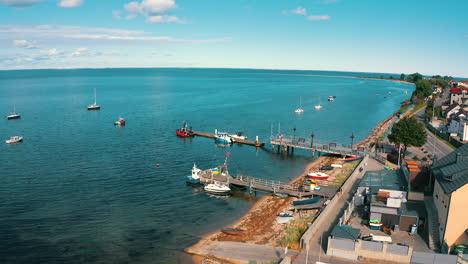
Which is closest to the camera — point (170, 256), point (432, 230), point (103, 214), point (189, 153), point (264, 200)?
point (432, 230)

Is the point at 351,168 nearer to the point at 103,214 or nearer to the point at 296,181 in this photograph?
the point at 296,181

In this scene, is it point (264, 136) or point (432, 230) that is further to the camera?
point (264, 136)

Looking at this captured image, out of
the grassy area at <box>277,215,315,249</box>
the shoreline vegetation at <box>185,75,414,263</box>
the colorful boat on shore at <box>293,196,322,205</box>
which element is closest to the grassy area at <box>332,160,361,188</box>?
the shoreline vegetation at <box>185,75,414,263</box>

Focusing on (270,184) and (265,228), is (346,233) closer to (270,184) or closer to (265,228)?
(265,228)

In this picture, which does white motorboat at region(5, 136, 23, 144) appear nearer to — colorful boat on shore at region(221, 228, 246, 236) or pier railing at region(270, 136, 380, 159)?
pier railing at region(270, 136, 380, 159)

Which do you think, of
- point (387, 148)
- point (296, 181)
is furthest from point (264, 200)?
point (387, 148)

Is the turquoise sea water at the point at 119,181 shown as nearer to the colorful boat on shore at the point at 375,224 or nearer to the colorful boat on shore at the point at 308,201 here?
the colorful boat on shore at the point at 308,201

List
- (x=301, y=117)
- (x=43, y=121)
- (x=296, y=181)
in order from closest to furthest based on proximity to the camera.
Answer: (x=296, y=181) < (x=43, y=121) < (x=301, y=117)

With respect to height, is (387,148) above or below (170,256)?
above
